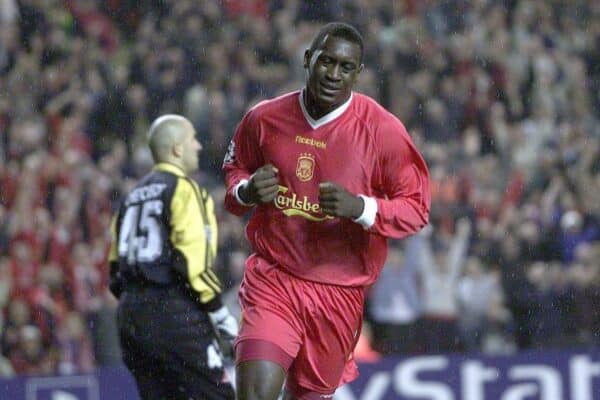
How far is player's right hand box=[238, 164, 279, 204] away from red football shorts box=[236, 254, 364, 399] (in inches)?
18.2

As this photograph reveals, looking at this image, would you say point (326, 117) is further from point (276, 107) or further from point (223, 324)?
point (223, 324)

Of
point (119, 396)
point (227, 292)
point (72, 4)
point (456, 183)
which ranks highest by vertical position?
point (72, 4)

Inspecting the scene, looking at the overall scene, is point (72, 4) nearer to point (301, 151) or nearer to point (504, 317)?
point (504, 317)

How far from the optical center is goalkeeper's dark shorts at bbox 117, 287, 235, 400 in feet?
25.2

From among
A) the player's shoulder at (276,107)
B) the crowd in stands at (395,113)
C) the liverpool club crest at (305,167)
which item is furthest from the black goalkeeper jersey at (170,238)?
the crowd in stands at (395,113)

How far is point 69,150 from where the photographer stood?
548 inches

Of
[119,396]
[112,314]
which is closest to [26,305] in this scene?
[112,314]

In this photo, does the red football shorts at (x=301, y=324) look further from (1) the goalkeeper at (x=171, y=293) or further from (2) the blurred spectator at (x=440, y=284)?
(2) the blurred spectator at (x=440, y=284)

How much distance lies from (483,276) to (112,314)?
323 centimetres

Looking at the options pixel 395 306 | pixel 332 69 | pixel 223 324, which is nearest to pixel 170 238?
pixel 223 324

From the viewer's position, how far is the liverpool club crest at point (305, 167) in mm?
6477

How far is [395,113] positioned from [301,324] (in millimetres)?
8508

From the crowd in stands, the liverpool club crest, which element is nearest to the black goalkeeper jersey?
the liverpool club crest

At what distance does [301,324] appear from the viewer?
6.47 metres
